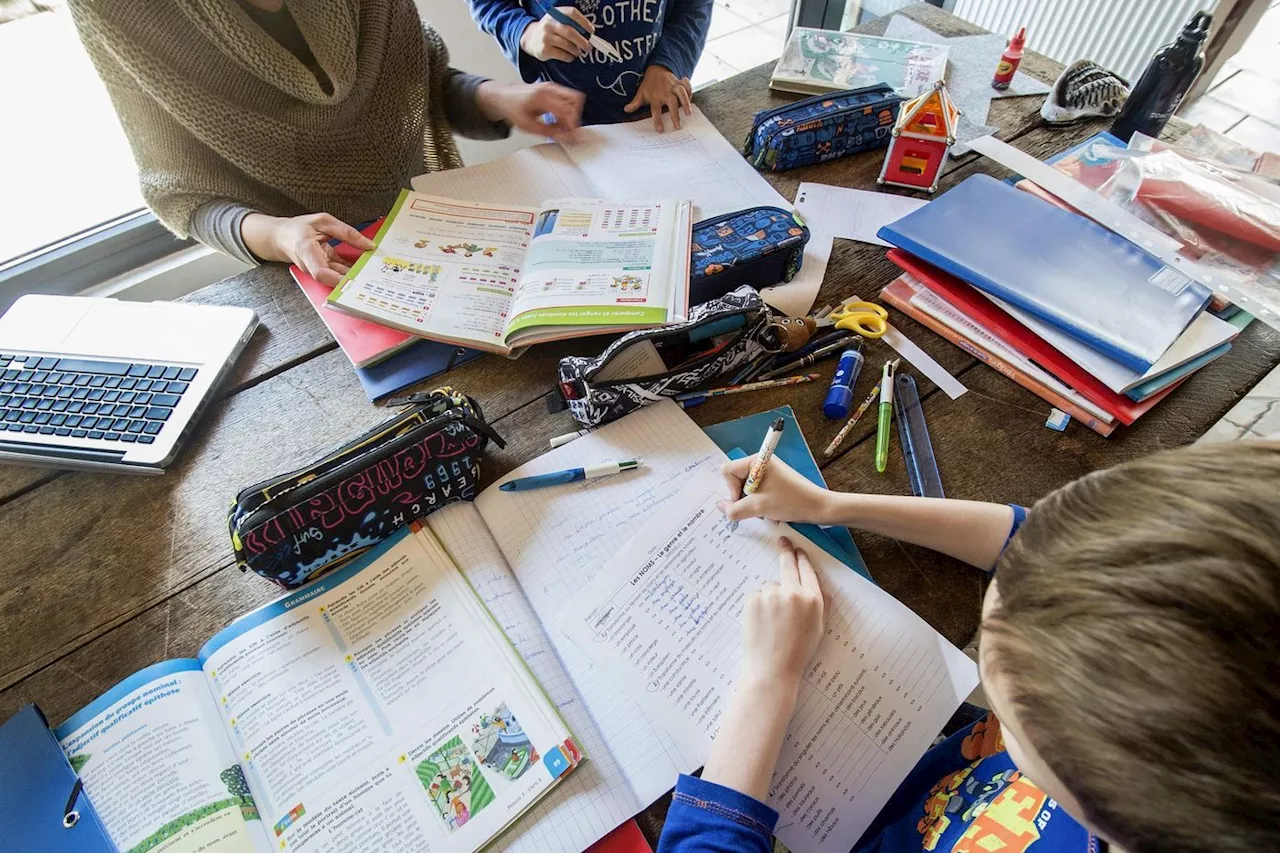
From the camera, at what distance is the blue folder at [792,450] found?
70 cm

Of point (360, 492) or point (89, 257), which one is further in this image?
point (89, 257)

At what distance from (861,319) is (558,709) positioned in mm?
602

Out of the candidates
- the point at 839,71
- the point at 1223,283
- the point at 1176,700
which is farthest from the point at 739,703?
the point at 839,71

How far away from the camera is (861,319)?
0.89 metres

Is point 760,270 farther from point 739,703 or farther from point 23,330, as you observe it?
point 23,330

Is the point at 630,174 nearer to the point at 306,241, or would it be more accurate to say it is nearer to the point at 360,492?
the point at 306,241

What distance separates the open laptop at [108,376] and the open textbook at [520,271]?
7.2 inches

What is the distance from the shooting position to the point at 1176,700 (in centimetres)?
37

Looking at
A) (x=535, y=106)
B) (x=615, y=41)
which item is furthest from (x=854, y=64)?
(x=535, y=106)

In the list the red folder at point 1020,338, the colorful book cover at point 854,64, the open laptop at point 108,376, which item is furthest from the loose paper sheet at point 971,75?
the open laptop at point 108,376

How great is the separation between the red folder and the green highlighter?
0.47 ft

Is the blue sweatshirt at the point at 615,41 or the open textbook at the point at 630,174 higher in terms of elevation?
the blue sweatshirt at the point at 615,41

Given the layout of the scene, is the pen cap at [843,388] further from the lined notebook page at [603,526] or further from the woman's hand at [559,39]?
the woman's hand at [559,39]

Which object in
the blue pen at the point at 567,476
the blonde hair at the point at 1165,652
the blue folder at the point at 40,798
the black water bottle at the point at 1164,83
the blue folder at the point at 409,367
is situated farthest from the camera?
the black water bottle at the point at 1164,83
